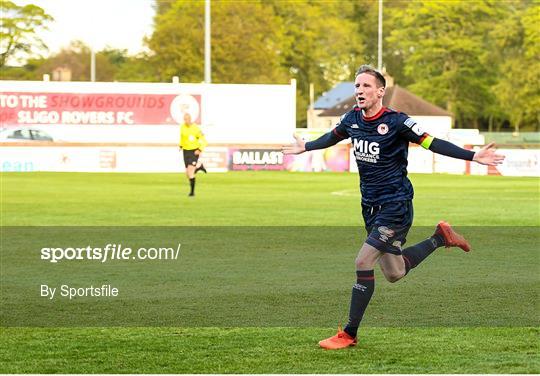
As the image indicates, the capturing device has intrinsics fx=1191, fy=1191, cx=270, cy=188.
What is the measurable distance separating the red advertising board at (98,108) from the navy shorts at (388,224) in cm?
4683

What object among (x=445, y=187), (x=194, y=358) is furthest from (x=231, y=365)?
(x=445, y=187)

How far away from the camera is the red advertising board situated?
181 ft

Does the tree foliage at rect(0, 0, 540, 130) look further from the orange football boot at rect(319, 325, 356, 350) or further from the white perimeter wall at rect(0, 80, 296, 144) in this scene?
the orange football boot at rect(319, 325, 356, 350)

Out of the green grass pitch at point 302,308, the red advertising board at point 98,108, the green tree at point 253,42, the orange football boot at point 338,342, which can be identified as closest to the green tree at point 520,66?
the green tree at point 253,42

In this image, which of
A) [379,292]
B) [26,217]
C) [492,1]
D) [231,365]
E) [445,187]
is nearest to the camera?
[231,365]

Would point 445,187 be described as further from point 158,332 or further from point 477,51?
point 477,51

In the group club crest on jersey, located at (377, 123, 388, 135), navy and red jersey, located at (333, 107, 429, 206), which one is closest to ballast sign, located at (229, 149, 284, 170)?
navy and red jersey, located at (333, 107, 429, 206)

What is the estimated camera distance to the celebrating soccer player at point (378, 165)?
29.4ft

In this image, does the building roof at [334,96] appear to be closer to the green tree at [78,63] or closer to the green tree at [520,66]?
the green tree at [520,66]

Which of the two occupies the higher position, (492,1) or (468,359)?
(492,1)

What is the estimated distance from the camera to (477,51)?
98375mm

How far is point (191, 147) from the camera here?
3097cm

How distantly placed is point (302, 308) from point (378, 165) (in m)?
2.31

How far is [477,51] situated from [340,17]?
26.5m
